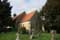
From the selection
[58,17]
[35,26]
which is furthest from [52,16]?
[35,26]

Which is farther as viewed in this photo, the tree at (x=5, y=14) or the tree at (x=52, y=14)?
the tree at (x=5, y=14)

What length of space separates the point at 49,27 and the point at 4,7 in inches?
497

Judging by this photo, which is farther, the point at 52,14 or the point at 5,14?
the point at 5,14

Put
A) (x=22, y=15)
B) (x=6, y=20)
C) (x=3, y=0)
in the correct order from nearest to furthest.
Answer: (x=6, y=20) → (x=3, y=0) → (x=22, y=15)

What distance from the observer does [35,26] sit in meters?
27.7

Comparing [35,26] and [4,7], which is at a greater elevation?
[4,7]

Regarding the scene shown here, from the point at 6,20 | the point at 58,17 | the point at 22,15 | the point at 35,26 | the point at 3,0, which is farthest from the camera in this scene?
the point at 22,15

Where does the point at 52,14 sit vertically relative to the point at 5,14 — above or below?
below

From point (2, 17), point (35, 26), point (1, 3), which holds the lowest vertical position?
point (35, 26)

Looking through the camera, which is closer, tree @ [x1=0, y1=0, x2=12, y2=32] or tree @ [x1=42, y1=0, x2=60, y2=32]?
tree @ [x1=42, y1=0, x2=60, y2=32]

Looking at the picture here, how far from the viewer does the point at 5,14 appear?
148 feet

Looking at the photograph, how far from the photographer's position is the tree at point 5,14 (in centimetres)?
4431

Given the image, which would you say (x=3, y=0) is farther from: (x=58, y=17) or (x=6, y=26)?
(x=58, y=17)

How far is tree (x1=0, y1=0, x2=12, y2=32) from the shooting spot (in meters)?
44.3
